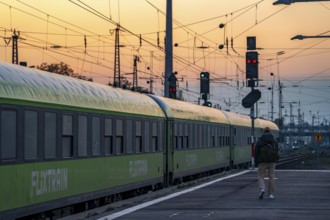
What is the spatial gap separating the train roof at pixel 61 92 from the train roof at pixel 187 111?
342 cm

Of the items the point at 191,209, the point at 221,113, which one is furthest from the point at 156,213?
the point at 221,113

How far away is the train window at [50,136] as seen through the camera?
15.4 m

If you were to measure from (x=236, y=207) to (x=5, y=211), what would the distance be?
247 inches

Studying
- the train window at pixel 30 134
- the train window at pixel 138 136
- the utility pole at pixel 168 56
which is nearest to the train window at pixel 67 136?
the train window at pixel 30 134

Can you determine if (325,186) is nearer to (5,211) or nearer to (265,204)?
(265,204)

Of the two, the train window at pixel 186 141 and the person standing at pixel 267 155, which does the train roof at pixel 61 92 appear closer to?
the person standing at pixel 267 155

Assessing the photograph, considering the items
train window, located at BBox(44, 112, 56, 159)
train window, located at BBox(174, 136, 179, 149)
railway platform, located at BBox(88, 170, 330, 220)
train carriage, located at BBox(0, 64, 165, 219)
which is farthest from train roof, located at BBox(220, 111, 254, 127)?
train window, located at BBox(44, 112, 56, 159)

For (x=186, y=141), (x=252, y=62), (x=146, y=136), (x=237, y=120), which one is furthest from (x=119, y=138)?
(x=237, y=120)

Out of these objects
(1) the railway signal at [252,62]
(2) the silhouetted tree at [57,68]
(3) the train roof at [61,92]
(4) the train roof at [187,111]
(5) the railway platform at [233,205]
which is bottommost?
(5) the railway platform at [233,205]

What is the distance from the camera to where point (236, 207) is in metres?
18.2

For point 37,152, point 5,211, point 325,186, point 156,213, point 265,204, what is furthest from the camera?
point 325,186

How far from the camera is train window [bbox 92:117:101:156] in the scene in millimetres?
18797

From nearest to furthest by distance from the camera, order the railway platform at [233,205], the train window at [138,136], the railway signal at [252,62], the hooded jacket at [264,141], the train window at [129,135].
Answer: the railway platform at [233,205], the hooded jacket at [264,141], the train window at [129,135], the train window at [138,136], the railway signal at [252,62]

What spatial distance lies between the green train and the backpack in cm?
348
